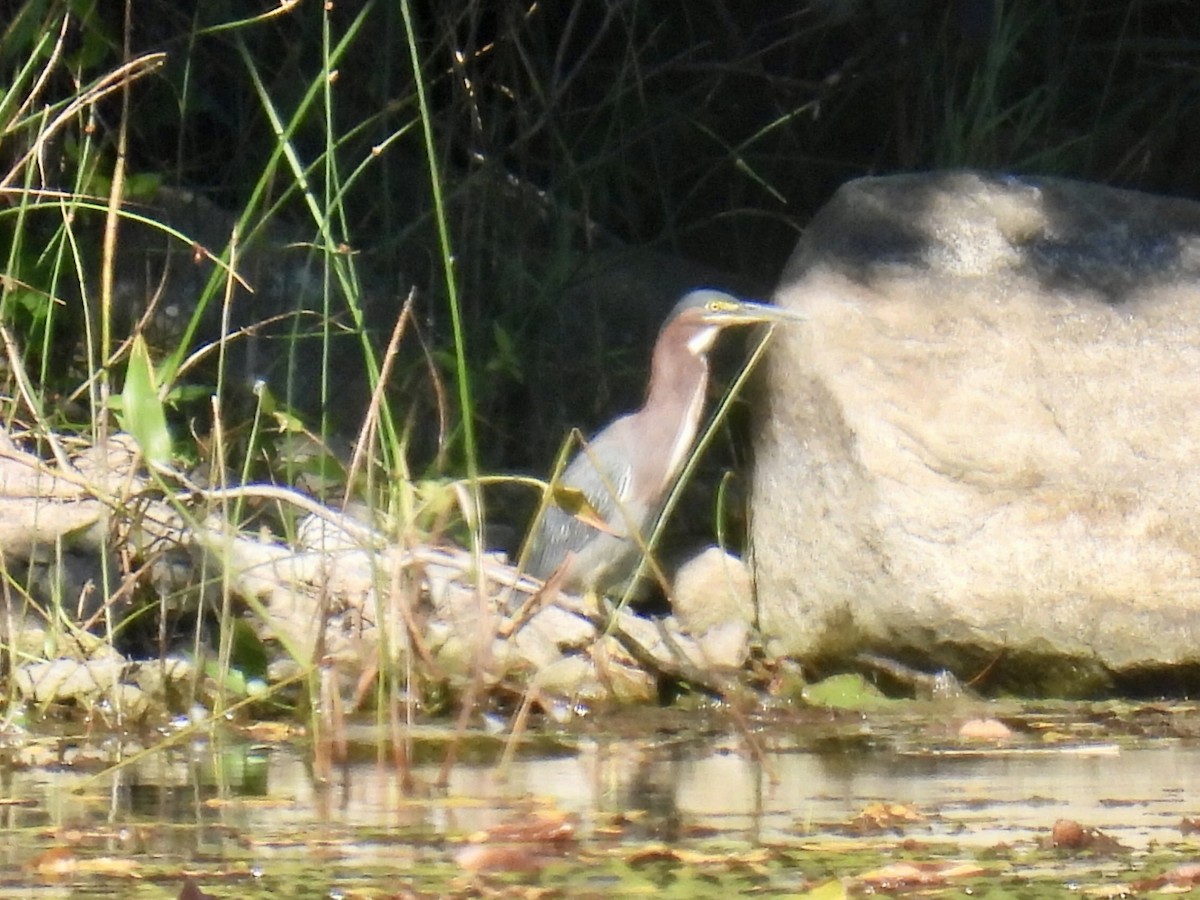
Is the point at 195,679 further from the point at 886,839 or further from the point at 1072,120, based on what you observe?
the point at 1072,120

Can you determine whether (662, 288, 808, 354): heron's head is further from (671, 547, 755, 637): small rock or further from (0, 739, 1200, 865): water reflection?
(0, 739, 1200, 865): water reflection

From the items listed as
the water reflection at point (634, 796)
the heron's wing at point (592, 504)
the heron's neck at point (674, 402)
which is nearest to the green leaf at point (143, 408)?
the water reflection at point (634, 796)

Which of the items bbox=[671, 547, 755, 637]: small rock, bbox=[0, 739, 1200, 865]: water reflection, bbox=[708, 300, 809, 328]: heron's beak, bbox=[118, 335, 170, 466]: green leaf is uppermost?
bbox=[708, 300, 809, 328]: heron's beak

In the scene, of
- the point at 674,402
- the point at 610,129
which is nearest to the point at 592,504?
the point at 674,402

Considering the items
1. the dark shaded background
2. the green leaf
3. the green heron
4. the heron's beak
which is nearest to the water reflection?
the green leaf

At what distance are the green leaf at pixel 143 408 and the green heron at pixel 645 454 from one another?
1.98 metres

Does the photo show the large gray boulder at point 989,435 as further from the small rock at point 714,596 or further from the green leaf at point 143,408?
the green leaf at point 143,408

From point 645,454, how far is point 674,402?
8.0 inches

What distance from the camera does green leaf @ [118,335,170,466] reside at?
347 cm

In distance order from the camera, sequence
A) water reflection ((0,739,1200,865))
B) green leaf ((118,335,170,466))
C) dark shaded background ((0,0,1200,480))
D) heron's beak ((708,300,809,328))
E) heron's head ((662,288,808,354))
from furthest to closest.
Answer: dark shaded background ((0,0,1200,480))
heron's head ((662,288,808,354))
heron's beak ((708,300,809,328))
green leaf ((118,335,170,466))
water reflection ((0,739,1200,865))

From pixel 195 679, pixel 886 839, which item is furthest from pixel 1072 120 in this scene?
pixel 886 839

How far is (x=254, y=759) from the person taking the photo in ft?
12.3

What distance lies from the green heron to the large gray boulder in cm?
40

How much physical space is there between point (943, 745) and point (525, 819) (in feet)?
3.71
